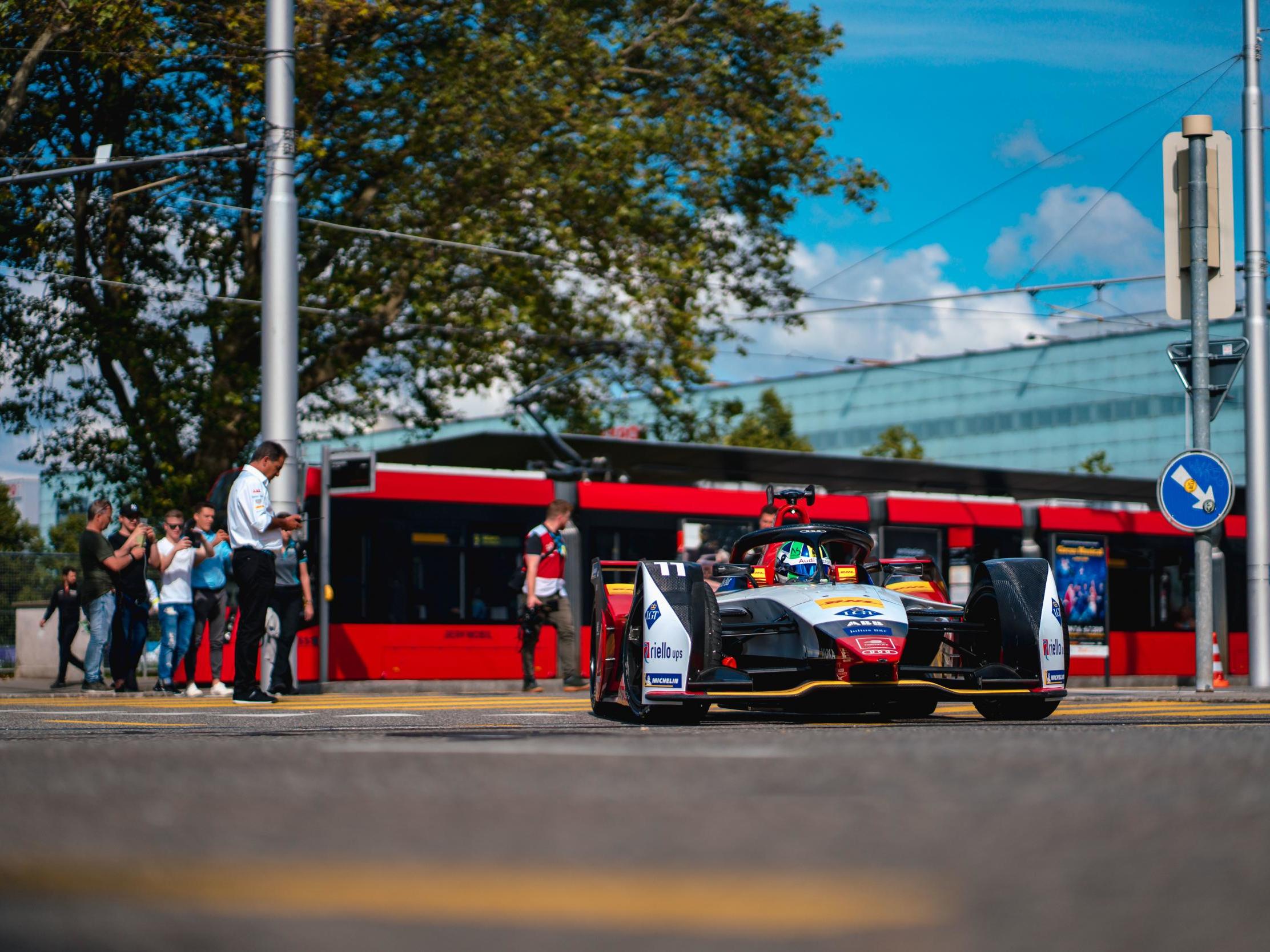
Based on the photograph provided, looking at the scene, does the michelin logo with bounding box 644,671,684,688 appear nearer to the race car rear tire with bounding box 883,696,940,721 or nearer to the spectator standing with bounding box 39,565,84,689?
the race car rear tire with bounding box 883,696,940,721

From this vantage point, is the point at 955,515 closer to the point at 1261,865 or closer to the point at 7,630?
the point at 7,630

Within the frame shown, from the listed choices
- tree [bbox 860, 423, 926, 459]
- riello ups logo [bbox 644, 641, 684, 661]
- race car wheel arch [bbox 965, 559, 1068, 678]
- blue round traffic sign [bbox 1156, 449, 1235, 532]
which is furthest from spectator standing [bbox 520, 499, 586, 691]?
tree [bbox 860, 423, 926, 459]

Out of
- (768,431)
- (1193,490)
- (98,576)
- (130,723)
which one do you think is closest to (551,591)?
(98,576)

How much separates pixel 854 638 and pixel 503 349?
18053 millimetres

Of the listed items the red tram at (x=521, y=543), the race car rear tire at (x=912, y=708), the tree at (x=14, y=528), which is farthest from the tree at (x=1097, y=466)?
the race car rear tire at (x=912, y=708)

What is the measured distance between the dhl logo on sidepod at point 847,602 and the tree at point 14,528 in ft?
227

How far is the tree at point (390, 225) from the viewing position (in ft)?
84.9

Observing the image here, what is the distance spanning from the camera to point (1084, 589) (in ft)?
88.0

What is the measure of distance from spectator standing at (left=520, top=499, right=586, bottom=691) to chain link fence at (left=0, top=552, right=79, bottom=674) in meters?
13.4

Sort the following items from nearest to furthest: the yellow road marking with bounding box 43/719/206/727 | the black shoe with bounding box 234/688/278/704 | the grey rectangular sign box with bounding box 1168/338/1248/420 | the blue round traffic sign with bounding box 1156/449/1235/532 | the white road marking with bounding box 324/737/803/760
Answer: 1. the white road marking with bounding box 324/737/803/760
2. the yellow road marking with bounding box 43/719/206/727
3. the black shoe with bounding box 234/688/278/704
4. the blue round traffic sign with bounding box 1156/449/1235/532
5. the grey rectangular sign box with bounding box 1168/338/1248/420

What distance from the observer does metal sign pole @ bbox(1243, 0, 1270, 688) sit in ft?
60.4

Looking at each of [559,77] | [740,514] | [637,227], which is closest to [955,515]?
[740,514]

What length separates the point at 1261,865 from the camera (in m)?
3.42

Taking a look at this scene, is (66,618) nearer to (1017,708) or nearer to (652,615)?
(652,615)
